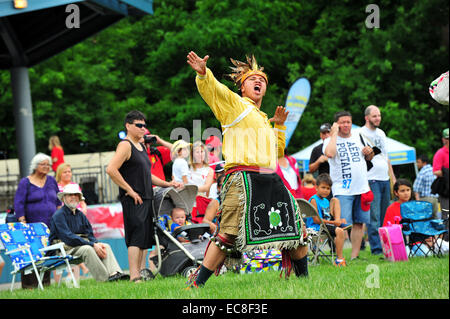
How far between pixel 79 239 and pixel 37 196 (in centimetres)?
106

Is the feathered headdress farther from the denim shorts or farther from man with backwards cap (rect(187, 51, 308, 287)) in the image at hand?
the denim shorts

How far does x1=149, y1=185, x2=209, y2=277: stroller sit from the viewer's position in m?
8.97

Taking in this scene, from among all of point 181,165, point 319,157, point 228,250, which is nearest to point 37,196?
point 181,165

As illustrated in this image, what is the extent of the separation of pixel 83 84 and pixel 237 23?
6.31 m

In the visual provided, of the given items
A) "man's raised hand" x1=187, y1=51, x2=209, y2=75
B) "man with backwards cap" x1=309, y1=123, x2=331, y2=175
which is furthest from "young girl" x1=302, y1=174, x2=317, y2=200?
"man's raised hand" x1=187, y1=51, x2=209, y2=75

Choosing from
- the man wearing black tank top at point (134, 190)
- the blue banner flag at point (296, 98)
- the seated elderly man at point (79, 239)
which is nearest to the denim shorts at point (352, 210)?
the man wearing black tank top at point (134, 190)

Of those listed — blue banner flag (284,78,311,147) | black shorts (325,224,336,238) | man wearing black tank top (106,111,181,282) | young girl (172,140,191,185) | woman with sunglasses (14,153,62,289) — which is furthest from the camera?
blue banner flag (284,78,311,147)

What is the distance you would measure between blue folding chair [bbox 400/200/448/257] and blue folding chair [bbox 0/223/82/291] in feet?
14.4

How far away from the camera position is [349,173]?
9695 mm

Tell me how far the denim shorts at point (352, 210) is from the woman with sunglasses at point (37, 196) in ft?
12.5

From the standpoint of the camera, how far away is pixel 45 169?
32.1 feet

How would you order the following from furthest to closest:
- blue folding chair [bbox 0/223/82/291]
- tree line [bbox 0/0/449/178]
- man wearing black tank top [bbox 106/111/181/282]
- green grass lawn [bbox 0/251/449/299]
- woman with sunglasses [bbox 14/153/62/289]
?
tree line [bbox 0/0/449/178] < woman with sunglasses [bbox 14/153/62/289] < blue folding chair [bbox 0/223/82/291] < man wearing black tank top [bbox 106/111/181/282] < green grass lawn [bbox 0/251/449/299]

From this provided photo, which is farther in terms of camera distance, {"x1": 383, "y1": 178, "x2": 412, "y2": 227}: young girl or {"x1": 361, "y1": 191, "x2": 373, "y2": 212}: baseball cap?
{"x1": 383, "y1": 178, "x2": 412, "y2": 227}: young girl

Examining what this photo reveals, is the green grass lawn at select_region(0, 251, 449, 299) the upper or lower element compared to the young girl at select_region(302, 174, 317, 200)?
lower
